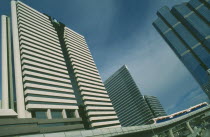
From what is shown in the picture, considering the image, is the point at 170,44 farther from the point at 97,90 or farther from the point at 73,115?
the point at 73,115

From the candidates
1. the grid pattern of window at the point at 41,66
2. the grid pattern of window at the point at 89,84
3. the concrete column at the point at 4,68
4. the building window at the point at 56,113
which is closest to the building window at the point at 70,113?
the grid pattern of window at the point at 41,66

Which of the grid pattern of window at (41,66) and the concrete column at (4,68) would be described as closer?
the grid pattern of window at (41,66)

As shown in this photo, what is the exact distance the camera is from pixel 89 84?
93.1 m

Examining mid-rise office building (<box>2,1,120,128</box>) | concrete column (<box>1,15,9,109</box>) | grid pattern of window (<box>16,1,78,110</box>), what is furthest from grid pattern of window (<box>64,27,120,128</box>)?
concrete column (<box>1,15,9,109</box>)

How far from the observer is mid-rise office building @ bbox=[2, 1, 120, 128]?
61.1 m

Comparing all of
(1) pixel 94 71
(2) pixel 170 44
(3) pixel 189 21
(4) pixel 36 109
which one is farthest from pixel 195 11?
(4) pixel 36 109

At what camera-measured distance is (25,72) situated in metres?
62.3

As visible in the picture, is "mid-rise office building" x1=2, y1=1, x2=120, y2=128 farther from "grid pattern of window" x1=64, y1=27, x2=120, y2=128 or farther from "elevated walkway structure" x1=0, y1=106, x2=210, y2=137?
"elevated walkway structure" x1=0, y1=106, x2=210, y2=137

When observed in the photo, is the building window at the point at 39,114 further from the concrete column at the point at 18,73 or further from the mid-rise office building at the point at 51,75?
the concrete column at the point at 18,73

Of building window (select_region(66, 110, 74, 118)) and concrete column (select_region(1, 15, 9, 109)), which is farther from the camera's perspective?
building window (select_region(66, 110, 74, 118))

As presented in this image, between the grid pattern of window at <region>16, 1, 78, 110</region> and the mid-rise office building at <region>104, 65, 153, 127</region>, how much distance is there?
10088cm

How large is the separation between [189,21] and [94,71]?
316 feet

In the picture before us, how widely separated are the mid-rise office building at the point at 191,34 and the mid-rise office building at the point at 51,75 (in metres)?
84.4

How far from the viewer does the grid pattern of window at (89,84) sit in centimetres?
8344
